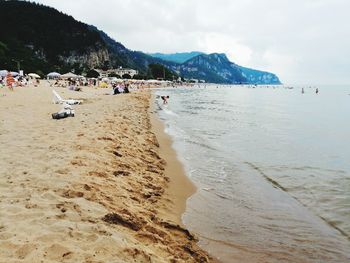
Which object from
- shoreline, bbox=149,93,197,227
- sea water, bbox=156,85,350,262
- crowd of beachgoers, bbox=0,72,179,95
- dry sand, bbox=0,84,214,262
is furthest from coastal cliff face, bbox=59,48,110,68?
dry sand, bbox=0,84,214,262

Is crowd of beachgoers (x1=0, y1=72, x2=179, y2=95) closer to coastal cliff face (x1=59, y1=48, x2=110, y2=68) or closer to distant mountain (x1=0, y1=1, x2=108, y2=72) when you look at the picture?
distant mountain (x1=0, y1=1, x2=108, y2=72)

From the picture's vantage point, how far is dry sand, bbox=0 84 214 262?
403 centimetres

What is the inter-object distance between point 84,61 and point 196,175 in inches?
7292

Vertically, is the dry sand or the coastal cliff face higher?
the coastal cliff face

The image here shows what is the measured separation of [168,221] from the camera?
5941 mm

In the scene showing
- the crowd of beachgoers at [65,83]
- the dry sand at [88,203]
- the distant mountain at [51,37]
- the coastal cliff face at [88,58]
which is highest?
the distant mountain at [51,37]

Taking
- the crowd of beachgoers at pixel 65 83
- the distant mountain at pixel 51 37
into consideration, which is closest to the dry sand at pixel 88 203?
the crowd of beachgoers at pixel 65 83

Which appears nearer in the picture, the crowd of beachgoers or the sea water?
the sea water

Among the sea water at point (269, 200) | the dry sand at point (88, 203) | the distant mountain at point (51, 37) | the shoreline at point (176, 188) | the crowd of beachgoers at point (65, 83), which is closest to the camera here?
the dry sand at point (88, 203)

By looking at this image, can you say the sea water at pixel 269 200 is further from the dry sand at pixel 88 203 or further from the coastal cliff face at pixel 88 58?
the coastal cliff face at pixel 88 58

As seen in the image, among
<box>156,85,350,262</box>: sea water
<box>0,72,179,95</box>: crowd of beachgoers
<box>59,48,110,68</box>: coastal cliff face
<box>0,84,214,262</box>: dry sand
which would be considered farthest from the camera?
<box>59,48,110,68</box>: coastal cliff face

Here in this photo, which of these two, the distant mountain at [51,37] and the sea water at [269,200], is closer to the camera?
the sea water at [269,200]

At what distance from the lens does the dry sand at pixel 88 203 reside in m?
4.03

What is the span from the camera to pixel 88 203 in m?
5.36
